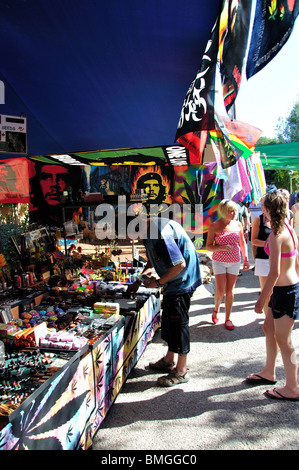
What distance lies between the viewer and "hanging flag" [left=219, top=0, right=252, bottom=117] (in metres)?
2.06

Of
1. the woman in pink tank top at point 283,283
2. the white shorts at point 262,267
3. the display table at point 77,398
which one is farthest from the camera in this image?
the white shorts at point 262,267

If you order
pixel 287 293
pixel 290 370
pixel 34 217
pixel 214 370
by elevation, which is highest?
pixel 34 217

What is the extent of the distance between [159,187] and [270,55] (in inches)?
294

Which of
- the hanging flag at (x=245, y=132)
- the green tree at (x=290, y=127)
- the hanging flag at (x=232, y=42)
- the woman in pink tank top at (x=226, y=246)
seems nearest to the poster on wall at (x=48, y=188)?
the hanging flag at (x=245, y=132)

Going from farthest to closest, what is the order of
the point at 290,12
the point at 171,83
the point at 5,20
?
1. the point at 171,83
2. the point at 5,20
3. the point at 290,12

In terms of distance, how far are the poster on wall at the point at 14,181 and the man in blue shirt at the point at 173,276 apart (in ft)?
9.93

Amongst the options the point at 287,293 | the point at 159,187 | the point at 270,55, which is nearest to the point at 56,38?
the point at 270,55

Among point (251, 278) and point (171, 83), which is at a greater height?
point (171, 83)

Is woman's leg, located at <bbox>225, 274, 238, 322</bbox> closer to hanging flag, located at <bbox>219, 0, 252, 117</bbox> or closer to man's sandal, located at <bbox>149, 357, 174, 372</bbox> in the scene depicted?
man's sandal, located at <bbox>149, 357, 174, 372</bbox>

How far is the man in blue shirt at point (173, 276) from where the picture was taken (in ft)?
8.94

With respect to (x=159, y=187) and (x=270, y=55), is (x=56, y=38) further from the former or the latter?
(x=159, y=187)

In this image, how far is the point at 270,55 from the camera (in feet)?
6.51

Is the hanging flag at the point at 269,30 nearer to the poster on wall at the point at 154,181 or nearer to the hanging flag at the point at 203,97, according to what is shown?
the hanging flag at the point at 203,97
